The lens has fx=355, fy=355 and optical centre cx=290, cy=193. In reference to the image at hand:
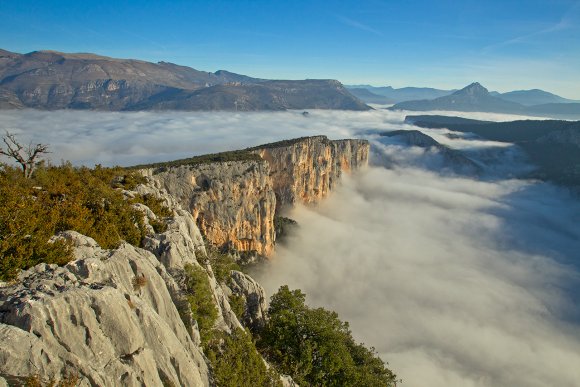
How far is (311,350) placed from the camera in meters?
24.5

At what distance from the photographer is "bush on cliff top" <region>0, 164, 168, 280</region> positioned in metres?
12.7

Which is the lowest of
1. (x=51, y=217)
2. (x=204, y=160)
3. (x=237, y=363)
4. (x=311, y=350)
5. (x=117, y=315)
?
(x=311, y=350)

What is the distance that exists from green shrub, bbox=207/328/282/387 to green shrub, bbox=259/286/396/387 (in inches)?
140

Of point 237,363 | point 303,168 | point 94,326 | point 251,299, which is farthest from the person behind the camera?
point 303,168

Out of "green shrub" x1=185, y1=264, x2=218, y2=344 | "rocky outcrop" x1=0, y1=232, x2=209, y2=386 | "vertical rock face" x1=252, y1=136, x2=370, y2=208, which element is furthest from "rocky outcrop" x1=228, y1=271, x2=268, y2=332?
"vertical rock face" x1=252, y1=136, x2=370, y2=208

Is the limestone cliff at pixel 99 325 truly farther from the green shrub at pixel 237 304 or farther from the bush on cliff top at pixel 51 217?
the green shrub at pixel 237 304

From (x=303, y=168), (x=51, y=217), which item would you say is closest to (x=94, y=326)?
(x=51, y=217)

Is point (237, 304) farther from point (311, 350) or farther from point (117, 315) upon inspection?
point (117, 315)

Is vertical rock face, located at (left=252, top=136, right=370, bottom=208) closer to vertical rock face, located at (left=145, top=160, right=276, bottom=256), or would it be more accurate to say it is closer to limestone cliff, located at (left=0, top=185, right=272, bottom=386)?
vertical rock face, located at (left=145, top=160, right=276, bottom=256)

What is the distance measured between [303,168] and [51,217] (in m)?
96.3

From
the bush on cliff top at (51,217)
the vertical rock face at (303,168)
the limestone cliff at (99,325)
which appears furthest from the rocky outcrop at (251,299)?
the vertical rock face at (303,168)

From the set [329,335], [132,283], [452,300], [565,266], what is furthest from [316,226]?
[132,283]

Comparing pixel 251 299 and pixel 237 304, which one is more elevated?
pixel 237 304

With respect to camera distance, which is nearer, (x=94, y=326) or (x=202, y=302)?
(x=94, y=326)
